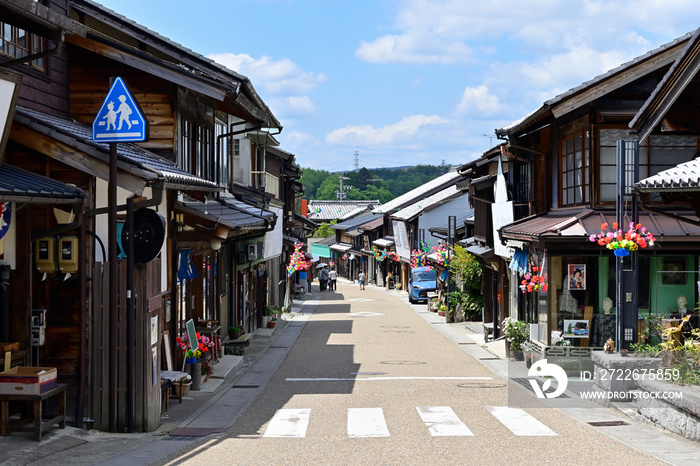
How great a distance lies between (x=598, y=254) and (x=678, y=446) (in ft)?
27.1

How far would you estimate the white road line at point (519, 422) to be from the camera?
1166 cm

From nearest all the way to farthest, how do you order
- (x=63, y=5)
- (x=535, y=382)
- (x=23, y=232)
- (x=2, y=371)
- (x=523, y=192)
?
1. (x=2, y=371)
2. (x=23, y=232)
3. (x=63, y=5)
4. (x=535, y=382)
5. (x=523, y=192)

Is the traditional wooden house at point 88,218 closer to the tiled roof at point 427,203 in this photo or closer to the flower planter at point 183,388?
the flower planter at point 183,388

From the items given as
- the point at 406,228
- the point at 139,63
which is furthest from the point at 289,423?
Result: the point at 406,228

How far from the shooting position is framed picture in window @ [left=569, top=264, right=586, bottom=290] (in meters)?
18.7

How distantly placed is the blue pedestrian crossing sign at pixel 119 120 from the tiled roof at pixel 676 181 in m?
7.19

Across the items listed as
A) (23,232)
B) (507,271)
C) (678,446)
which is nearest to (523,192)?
(507,271)

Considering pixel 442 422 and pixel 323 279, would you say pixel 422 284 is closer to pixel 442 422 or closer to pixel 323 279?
pixel 323 279

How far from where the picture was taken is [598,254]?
18406 mm

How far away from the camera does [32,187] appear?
10.1 metres

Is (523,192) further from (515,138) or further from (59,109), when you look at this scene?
(59,109)

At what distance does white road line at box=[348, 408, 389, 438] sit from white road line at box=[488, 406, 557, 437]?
6.38 feet

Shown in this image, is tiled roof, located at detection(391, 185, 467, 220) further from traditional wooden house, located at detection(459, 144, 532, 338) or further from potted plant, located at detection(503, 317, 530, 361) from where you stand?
potted plant, located at detection(503, 317, 530, 361)

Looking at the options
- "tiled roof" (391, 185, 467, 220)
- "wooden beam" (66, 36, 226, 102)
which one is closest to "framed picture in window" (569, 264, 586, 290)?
"wooden beam" (66, 36, 226, 102)
